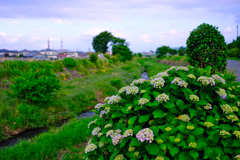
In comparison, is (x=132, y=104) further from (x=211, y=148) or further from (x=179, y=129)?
(x=211, y=148)

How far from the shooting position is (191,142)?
5.69ft

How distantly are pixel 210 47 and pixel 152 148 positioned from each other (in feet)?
19.3

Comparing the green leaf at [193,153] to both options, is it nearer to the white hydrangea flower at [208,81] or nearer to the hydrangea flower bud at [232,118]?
the hydrangea flower bud at [232,118]

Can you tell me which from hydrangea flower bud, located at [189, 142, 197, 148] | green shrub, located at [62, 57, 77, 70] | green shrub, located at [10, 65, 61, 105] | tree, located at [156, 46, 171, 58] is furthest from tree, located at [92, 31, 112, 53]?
hydrangea flower bud, located at [189, 142, 197, 148]

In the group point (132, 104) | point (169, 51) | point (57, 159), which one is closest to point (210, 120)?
point (132, 104)

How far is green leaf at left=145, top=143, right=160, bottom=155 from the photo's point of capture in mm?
1735

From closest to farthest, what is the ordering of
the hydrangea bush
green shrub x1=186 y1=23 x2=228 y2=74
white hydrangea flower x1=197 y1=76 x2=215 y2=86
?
1. the hydrangea bush
2. white hydrangea flower x1=197 y1=76 x2=215 y2=86
3. green shrub x1=186 y1=23 x2=228 y2=74

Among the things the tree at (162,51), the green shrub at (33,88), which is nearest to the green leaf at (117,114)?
the green shrub at (33,88)

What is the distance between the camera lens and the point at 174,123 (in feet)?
6.35

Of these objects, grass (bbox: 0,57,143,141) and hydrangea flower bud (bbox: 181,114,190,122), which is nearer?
hydrangea flower bud (bbox: 181,114,190,122)

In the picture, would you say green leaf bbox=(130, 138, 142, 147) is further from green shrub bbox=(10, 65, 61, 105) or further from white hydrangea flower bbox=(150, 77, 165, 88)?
green shrub bbox=(10, 65, 61, 105)

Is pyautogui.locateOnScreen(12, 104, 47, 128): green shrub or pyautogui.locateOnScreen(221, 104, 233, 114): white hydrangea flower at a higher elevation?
pyautogui.locateOnScreen(221, 104, 233, 114): white hydrangea flower

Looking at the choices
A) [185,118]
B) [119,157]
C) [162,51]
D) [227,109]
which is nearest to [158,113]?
[185,118]

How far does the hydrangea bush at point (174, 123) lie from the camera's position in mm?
1783
